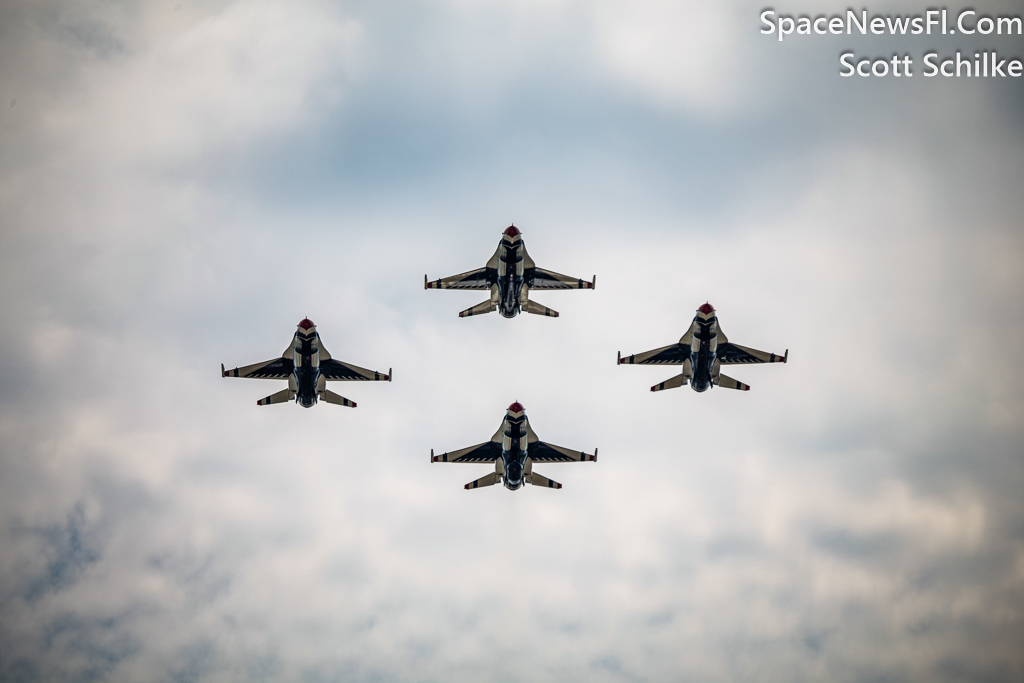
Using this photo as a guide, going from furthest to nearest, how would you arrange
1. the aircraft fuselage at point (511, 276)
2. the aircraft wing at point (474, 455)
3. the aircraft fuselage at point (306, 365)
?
the aircraft wing at point (474, 455)
the aircraft fuselage at point (511, 276)
the aircraft fuselage at point (306, 365)

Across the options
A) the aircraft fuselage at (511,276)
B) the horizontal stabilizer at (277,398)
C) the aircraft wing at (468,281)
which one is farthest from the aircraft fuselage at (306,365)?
the aircraft fuselage at (511,276)

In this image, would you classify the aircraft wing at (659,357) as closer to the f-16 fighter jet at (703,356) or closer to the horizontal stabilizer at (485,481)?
the f-16 fighter jet at (703,356)

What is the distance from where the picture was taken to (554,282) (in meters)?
108

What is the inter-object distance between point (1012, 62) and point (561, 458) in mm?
84088

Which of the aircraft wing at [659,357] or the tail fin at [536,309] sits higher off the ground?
the tail fin at [536,309]

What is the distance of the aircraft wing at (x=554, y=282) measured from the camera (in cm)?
10762

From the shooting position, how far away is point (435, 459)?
10950 centimetres

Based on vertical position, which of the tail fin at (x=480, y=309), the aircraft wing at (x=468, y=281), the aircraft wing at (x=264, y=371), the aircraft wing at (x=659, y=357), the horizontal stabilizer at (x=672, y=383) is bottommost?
the aircraft wing at (x=264, y=371)

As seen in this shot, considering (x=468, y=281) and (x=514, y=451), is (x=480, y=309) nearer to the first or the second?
(x=468, y=281)

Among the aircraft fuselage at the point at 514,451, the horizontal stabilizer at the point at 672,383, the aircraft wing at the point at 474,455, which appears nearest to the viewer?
the aircraft fuselage at the point at 514,451

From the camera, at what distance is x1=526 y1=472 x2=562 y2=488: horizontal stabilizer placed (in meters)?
113

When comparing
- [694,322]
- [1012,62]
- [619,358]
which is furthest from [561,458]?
[1012,62]

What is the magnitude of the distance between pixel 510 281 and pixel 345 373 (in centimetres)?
2327

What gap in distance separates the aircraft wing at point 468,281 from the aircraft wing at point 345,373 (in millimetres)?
12664
